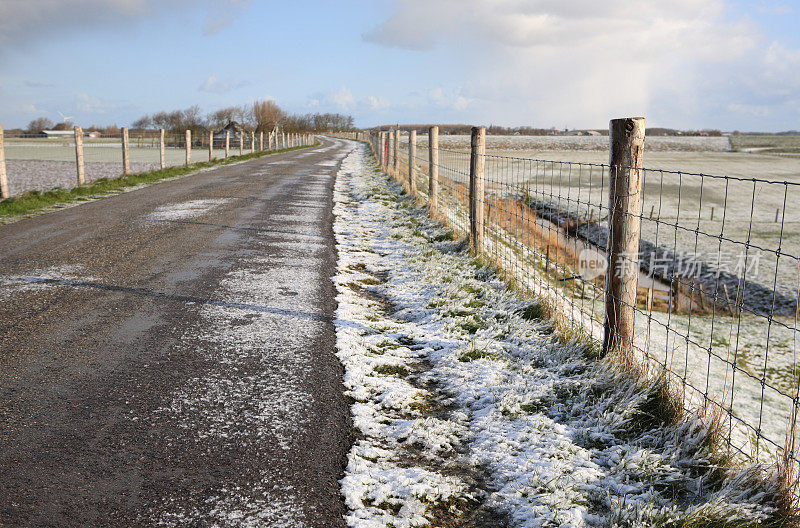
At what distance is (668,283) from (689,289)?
585 mm

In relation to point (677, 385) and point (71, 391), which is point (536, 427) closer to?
point (677, 385)

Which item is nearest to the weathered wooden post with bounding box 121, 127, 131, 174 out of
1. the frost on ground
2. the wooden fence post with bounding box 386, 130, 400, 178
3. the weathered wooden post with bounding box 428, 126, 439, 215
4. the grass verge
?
the grass verge

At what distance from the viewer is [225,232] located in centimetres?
997

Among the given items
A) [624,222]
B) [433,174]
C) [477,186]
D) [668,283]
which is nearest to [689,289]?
[668,283]

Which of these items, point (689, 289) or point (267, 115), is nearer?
point (689, 289)

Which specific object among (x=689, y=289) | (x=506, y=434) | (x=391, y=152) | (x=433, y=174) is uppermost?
(x=391, y=152)

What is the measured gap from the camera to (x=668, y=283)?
47.8 ft

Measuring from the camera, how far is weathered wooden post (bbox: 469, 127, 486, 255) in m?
8.31

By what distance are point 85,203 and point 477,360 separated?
472 inches

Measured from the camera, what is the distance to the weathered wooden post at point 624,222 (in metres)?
4.32

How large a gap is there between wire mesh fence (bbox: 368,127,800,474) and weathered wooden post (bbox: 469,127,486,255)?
3 cm

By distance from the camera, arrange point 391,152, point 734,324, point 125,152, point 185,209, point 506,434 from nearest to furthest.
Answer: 1. point 506,434
2. point 734,324
3. point 185,209
4. point 125,152
5. point 391,152

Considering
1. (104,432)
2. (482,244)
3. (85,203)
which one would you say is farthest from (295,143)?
(104,432)

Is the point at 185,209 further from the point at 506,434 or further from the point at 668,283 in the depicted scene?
the point at 668,283
